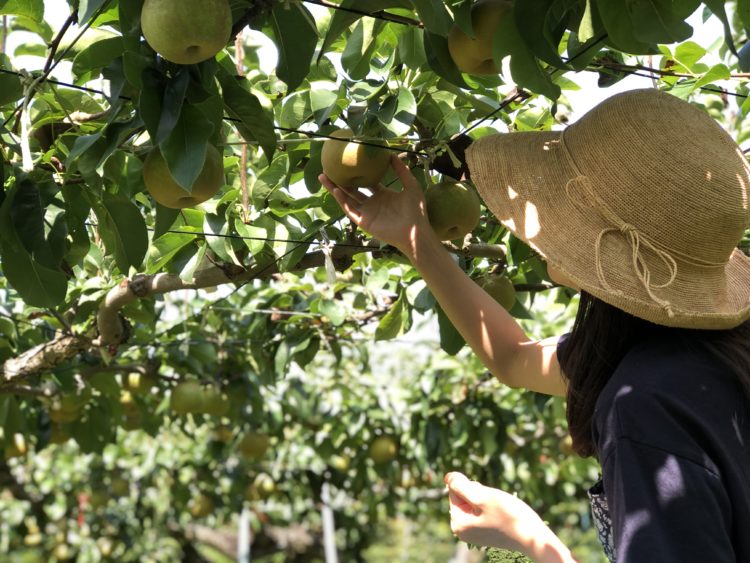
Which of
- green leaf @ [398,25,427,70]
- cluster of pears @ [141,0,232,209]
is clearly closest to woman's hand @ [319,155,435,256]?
green leaf @ [398,25,427,70]

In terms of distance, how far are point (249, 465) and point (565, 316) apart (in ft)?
10.1

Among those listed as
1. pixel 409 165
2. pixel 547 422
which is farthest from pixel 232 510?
pixel 409 165

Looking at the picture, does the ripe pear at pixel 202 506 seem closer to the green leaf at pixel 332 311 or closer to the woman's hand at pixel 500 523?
the green leaf at pixel 332 311

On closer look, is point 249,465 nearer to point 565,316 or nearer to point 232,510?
point 232,510

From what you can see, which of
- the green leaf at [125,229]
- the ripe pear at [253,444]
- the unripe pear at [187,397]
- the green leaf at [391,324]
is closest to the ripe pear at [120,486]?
the ripe pear at [253,444]

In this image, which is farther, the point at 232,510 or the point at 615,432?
the point at 232,510

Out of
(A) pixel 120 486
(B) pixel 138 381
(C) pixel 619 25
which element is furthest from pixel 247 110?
(A) pixel 120 486

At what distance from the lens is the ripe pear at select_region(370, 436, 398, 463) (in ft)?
16.7

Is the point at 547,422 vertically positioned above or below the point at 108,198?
below

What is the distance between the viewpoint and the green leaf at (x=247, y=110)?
1424mm

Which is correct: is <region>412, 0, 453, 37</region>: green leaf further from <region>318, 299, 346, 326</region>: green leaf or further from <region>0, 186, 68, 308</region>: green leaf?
<region>318, 299, 346, 326</region>: green leaf

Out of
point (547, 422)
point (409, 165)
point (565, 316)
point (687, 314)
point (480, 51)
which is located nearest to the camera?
point (687, 314)

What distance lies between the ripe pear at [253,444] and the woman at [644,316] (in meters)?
3.62

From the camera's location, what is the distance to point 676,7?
129cm
